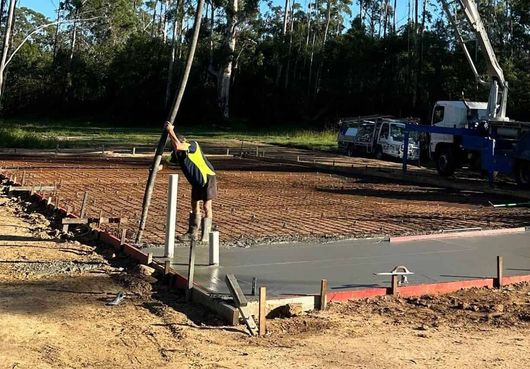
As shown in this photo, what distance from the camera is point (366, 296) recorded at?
21.4 feet

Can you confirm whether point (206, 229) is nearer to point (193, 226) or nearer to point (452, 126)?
point (193, 226)

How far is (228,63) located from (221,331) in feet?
166

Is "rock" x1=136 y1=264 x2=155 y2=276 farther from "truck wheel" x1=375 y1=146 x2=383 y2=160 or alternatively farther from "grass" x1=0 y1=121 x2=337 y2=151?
"truck wheel" x1=375 y1=146 x2=383 y2=160

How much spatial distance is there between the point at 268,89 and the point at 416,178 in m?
38.7

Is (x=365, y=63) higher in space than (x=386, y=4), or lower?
lower

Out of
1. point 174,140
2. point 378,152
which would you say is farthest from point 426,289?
point 378,152

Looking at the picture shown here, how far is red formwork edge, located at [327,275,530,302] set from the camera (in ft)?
21.1

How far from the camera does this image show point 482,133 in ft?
64.2

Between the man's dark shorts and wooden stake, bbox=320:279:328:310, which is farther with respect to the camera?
the man's dark shorts

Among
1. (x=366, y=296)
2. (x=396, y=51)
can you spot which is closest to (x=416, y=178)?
(x=366, y=296)

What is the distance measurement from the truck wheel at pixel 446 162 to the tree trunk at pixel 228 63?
34.5 m

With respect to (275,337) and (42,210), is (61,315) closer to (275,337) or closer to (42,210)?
(275,337)

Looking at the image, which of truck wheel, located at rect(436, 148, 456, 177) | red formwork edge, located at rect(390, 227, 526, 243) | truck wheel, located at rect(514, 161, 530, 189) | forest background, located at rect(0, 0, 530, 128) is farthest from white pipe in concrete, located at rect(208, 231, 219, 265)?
forest background, located at rect(0, 0, 530, 128)

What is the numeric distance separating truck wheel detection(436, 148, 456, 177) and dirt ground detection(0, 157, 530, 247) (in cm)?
314
